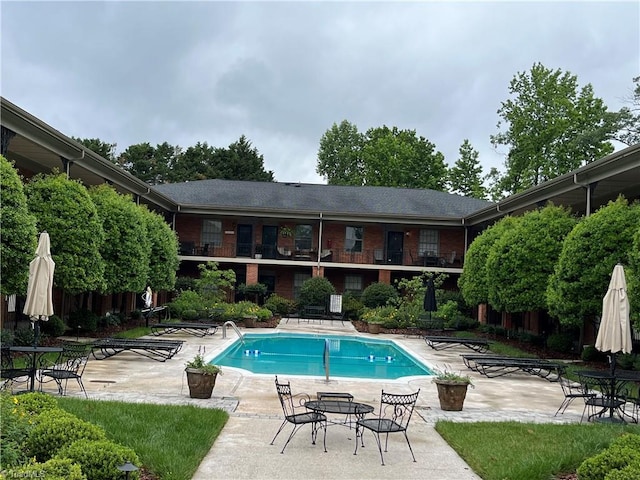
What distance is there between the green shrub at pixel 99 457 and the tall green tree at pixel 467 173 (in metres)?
48.1

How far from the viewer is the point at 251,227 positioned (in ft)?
121

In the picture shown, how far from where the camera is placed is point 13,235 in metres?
13.2

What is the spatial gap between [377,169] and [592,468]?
4883cm

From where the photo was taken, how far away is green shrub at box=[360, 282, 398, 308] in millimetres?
31734

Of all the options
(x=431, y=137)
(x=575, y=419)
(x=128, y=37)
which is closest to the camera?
(x=575, y=419)

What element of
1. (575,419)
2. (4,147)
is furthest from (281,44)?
(575,419)

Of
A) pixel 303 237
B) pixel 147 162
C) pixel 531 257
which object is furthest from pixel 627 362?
pixel 147 162

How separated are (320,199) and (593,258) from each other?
23.4 metres

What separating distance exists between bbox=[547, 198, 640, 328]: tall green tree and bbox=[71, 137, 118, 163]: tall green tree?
49396 mm

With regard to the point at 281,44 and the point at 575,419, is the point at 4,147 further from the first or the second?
the point at 575,419

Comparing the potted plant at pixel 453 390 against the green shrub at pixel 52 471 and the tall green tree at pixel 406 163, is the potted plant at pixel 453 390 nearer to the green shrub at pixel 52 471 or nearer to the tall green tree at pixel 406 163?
the green shrub at pixel 52 471

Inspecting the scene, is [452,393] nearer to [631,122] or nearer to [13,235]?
[13,235]

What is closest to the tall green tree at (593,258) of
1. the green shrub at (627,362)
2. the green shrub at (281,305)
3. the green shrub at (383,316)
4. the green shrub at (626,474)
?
the green shrub at (627,362)

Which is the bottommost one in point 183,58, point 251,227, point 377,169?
point 251,227
